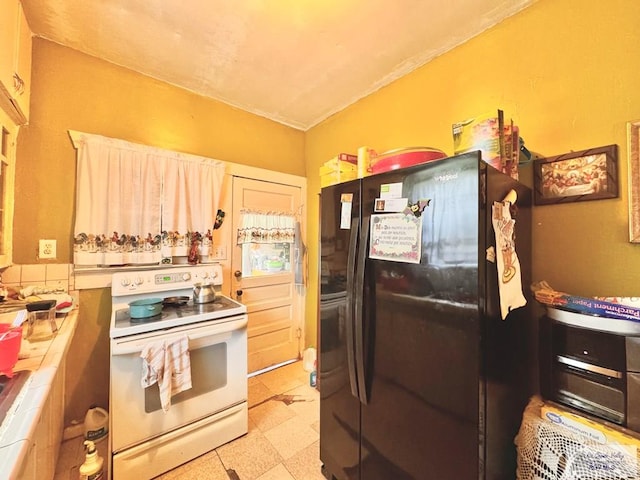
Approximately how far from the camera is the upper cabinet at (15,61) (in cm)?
127

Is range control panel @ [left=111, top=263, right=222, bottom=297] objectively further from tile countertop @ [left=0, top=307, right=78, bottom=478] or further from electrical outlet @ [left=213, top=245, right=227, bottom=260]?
tile countertop @ [left=0, top=307, right=78, bottom=478]

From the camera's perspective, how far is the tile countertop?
23.4 inches

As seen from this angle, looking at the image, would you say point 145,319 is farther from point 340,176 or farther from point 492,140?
point 492,140

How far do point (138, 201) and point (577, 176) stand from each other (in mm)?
2777

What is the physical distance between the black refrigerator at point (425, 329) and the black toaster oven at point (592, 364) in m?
0.13

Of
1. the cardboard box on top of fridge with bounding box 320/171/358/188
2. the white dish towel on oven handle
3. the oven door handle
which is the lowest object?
the white dish towel on oven handle

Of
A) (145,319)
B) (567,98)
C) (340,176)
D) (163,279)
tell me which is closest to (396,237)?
(340,176)

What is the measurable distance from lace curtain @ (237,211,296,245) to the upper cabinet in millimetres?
1581

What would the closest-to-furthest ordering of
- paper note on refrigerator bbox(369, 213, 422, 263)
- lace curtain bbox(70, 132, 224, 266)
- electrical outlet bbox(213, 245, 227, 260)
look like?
paper note on refrigerator bbox(369, 213, 422, 263), lace curtain bbox(70, 132, 224, 266), electrical outlet bbox(213, 245, 227, 260)

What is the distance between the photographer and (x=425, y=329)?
1.08 m

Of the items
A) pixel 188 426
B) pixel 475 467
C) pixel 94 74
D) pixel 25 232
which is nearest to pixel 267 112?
pixel 94 74

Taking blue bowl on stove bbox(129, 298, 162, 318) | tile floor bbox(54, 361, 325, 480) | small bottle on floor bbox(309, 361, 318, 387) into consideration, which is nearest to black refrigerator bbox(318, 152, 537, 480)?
tile floor bbox(54, 361, 325, 480)

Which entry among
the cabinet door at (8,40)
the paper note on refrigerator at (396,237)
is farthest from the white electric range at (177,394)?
the cabinet door at (8,40)

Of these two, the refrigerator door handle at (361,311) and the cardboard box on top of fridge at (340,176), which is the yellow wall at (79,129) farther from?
the refrigerator door handle at (361,311)
